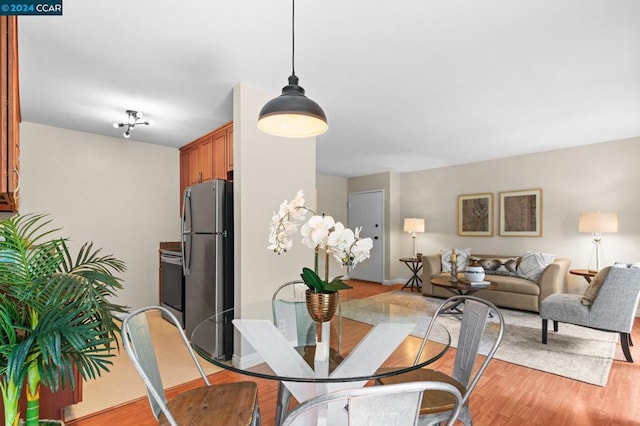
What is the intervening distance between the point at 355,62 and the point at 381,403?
2.24 metres

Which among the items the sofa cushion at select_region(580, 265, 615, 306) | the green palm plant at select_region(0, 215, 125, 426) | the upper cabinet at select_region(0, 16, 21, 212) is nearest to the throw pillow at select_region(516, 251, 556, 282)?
the sofa cushion at select_region(580, 265, 615, 306)

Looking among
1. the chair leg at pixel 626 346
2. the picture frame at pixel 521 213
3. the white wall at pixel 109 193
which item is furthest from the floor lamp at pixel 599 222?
the white wall at pixel 109 193

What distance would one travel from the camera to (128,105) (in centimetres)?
321

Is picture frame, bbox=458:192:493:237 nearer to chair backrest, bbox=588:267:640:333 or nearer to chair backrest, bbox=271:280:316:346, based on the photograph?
chair backrest, bbox=588:267:640:333

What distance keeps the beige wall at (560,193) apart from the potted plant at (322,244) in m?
4.84

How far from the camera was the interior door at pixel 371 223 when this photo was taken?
22.7 feet

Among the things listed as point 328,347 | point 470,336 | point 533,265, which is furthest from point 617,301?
point 328,347

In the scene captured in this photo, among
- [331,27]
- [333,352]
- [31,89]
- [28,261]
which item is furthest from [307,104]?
[31,89]

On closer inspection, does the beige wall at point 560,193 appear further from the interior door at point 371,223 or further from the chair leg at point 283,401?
the chair leg at point 283,401

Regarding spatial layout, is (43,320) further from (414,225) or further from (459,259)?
(414,225)

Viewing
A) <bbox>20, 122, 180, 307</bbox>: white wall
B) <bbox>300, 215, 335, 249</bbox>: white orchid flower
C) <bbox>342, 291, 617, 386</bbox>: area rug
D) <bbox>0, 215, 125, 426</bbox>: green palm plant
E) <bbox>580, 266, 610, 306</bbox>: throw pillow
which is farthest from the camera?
<bbox>20, 122, 180, 307</bbox>: white wall

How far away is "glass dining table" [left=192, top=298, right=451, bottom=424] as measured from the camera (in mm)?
1249

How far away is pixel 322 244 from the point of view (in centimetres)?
139

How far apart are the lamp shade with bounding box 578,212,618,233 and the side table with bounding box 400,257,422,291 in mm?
2535
